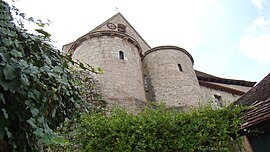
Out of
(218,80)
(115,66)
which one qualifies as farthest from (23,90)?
(218,80)

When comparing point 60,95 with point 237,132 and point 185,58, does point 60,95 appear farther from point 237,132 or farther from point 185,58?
point 185,58

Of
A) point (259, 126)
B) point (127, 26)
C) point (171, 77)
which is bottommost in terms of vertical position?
point (259, 126)

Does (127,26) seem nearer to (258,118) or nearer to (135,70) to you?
(135,70)

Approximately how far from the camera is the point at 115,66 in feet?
39.4

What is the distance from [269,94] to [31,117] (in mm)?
5331

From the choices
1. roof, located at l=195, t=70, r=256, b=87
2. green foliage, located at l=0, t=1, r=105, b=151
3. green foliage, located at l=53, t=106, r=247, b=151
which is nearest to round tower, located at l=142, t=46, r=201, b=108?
roof, located at l=195, t=70, r=256, b=87

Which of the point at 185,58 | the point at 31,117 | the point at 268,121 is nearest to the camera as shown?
the point at 31,117

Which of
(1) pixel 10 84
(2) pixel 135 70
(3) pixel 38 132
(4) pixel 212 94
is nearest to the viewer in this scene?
(1) pixel 10 84

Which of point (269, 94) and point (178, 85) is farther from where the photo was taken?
point (178, 85)

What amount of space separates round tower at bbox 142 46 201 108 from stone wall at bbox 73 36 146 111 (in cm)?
116

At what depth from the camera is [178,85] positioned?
1302cm

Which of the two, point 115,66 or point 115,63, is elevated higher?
point 115,63

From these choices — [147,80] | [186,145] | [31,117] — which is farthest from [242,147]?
[147,80]

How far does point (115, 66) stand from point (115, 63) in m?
0.22
